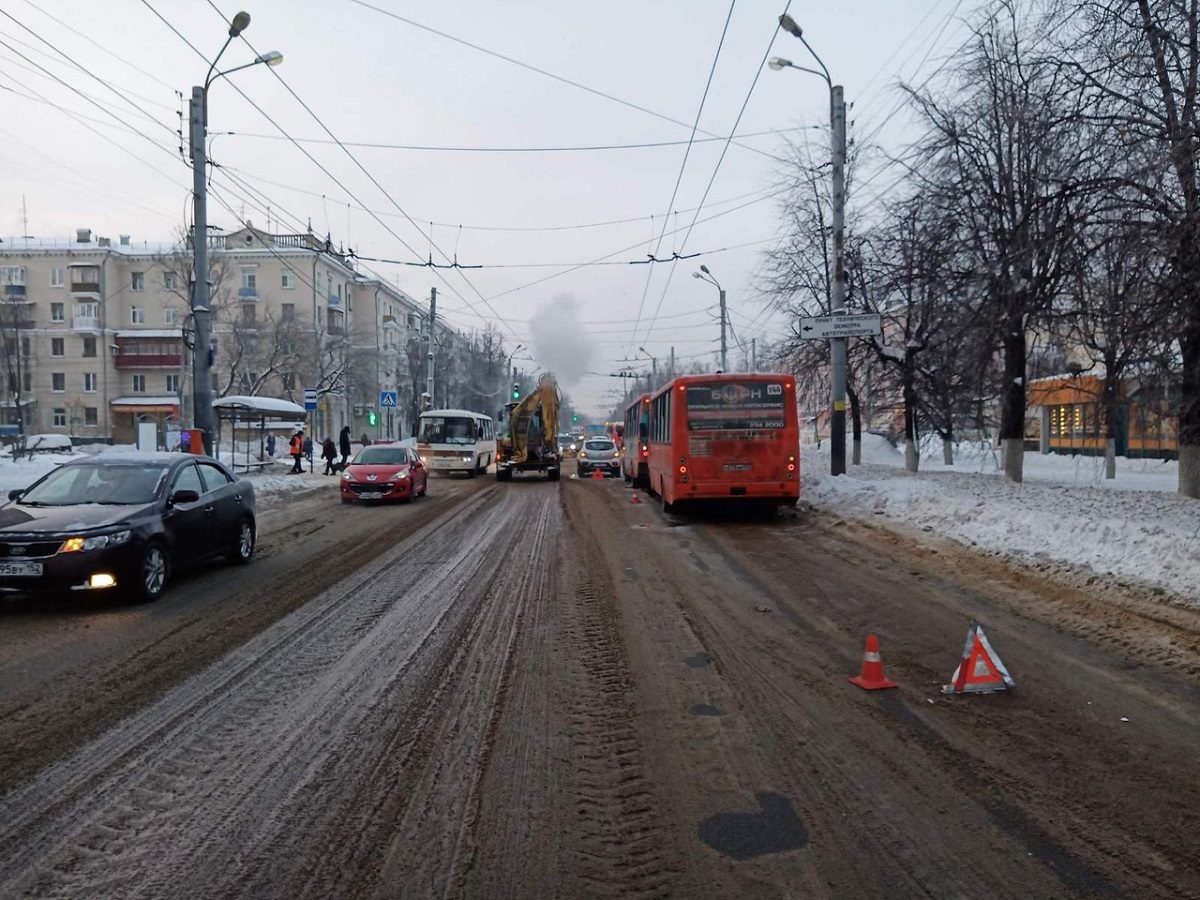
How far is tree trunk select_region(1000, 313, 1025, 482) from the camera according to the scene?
18.0 metres

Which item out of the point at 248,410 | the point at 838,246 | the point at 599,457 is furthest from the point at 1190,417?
the point at 248,410

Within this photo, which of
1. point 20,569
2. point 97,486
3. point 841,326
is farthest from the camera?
Result: point 841,326

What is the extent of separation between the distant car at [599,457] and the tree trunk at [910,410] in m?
13.5

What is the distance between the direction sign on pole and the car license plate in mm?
14586

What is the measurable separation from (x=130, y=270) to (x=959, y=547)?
70.5 m

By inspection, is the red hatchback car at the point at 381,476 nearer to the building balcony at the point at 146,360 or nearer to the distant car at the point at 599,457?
the distant car at the point at 599,457

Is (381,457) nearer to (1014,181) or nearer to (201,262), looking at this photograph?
(201,262)

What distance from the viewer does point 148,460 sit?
32.1ft

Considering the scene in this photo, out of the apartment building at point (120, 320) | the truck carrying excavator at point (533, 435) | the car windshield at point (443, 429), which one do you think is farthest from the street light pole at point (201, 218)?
the apartment building at point (120, 320)

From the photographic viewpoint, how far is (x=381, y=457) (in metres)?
21.5

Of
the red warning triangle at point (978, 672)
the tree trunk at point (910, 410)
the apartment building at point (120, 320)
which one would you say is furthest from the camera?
the apartment building at point (120, 320)

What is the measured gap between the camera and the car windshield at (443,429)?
33.9 meters

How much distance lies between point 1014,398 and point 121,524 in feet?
57.8

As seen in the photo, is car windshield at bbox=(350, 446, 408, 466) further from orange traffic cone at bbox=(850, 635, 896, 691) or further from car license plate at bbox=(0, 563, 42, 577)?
orange traffic cone at bbox=(850, 635, 896, 691)
